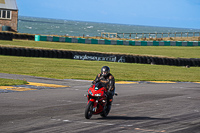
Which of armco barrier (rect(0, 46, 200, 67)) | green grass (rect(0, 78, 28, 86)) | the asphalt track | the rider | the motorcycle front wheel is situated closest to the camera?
the asphalt track

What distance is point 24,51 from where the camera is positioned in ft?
101

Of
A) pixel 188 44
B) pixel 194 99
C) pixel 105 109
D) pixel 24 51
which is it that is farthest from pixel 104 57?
pixel 188 44

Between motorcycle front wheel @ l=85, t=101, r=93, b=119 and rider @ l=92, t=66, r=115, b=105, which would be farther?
rider @ l=92, t=66, r=115, b=105

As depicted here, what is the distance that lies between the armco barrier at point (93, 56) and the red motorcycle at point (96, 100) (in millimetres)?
21747

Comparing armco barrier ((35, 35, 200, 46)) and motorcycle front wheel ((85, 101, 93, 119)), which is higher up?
armco barrier ((35, 35, 200, 46))

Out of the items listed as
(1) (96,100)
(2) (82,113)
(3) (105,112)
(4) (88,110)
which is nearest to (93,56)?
(2) (82,113)

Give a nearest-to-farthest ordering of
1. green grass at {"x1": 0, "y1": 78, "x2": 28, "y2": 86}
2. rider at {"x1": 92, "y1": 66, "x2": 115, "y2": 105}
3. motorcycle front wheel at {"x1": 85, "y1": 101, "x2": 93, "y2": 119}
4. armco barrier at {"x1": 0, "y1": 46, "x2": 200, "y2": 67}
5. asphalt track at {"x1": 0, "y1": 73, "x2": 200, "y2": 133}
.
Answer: asphalt track at {"x1": 0, "y1": 73, "x2": 200, "y2": 133}
motorcycle front wheel at {"x1": 85, "y1": 101, "x2": 93, "y2": 119}
rider at {"x1": 92, "y1": 66, "x2": 115, "y2": 105}
green grass at {"x1": 0, "y1": 78, "x2": 28, "y2": 86}
armco barrier at {"x1": 0, "y1": 46, "x2": 200, "y2": 67}

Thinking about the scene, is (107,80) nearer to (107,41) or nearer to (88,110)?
(88,110)

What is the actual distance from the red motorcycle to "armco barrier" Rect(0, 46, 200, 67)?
71.3 feet

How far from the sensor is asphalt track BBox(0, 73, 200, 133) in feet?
28.0

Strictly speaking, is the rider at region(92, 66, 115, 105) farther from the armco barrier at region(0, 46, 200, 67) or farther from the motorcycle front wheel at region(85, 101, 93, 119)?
the armco barrier at region(0, 46, 200, 67)

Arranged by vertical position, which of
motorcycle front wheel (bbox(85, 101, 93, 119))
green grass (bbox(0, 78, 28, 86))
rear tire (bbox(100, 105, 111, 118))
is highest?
motorcycle front wheel (bbox(85, 101, 93, 119))

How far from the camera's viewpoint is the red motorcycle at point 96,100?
960 cm

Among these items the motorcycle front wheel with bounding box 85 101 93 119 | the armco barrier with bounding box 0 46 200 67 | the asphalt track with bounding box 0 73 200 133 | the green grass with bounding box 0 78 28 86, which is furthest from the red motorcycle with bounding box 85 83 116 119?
the armco barrier with bounding box 0 46 200 67
